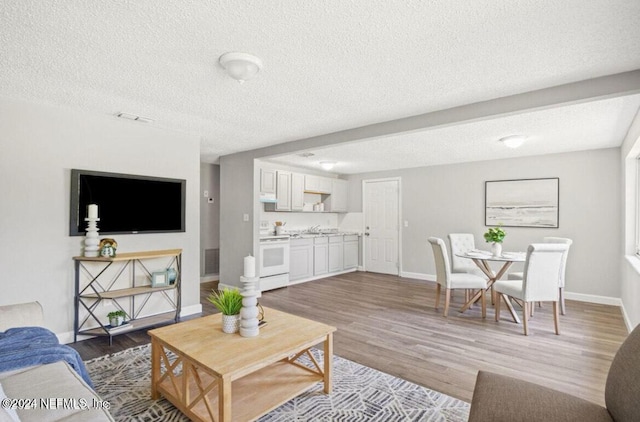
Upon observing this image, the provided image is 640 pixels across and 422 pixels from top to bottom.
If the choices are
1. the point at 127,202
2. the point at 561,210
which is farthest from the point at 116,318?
the point at 561,210

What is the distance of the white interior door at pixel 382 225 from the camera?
703cm

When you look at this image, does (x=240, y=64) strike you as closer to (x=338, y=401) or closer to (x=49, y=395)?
(x=49, y=395)

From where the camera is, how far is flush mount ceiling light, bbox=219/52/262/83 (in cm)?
214

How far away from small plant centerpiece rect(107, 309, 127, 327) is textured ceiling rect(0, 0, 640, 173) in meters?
2.04

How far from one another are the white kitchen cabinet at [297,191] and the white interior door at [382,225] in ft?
5.59

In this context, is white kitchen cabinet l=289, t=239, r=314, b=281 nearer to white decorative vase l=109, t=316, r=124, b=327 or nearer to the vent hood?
the vent hood

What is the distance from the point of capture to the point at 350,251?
739cm

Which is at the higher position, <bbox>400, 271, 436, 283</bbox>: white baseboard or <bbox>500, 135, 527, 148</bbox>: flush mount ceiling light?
<bbox>500, 135, 527, 148</bbox>: flush mount ceiling light

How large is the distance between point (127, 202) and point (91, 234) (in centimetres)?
50

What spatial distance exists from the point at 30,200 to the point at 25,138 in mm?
560

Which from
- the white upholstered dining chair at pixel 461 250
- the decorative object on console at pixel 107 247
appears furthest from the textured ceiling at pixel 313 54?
the white upholstered dining chair at pixel 461 250

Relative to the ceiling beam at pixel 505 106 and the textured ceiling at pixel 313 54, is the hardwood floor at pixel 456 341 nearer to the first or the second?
the textured ceiling at pixel 313 54

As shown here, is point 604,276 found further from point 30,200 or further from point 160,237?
point 30,200

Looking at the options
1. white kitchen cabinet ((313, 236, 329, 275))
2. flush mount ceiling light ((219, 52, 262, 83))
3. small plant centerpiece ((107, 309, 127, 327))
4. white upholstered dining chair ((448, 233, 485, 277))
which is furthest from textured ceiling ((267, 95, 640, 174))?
small plant centerpiece ((107, 309, 127, 327))
